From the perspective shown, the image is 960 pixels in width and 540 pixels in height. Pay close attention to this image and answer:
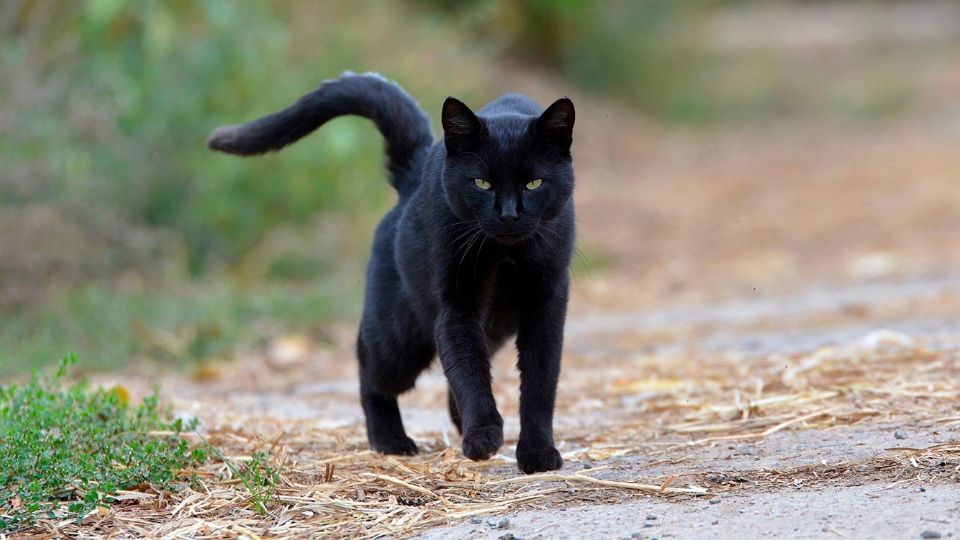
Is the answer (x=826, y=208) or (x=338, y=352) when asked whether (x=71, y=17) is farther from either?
(x=826, y=208)

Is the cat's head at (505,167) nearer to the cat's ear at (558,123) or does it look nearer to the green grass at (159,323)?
the cat's ear at (558,123)

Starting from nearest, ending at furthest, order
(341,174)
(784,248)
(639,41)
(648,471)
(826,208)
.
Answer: (648,471), (341,174), (784,248), (826,208), (639,41)

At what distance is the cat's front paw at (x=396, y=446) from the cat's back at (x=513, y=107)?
3.59 feet

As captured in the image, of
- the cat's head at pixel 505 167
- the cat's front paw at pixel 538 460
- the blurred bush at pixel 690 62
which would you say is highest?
the blurred bush at pixel 690 62

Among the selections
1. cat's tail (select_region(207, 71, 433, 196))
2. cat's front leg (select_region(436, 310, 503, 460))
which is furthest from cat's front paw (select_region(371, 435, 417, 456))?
cat's tail (select_region(207, 71, 433, 196))

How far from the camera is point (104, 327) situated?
647 centimetres

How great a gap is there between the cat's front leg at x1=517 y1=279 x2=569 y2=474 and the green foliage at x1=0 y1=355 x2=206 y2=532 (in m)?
0.94

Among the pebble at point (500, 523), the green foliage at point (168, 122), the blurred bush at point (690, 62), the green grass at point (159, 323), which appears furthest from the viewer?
the blurred bush at point (690, 62)

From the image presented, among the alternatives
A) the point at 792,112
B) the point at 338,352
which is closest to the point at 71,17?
the point at 338,352

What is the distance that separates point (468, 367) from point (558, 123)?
745mm

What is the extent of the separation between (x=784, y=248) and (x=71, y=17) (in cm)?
551

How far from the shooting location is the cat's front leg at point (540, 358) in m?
3.51

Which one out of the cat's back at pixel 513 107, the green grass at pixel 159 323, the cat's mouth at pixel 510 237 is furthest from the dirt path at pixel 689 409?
the cat's back at pixel 513 107

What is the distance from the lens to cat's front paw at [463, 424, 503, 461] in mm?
3324
